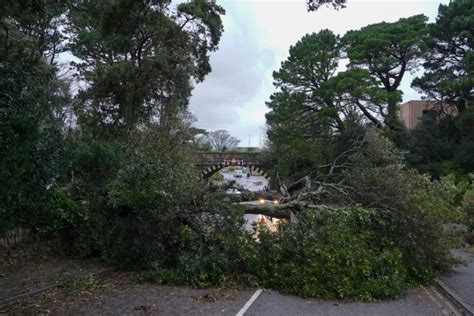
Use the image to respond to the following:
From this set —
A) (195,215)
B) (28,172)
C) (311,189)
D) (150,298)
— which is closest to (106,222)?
(195,215)

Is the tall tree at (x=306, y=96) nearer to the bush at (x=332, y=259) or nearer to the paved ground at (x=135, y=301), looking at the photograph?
the bush at (x=332, y=259)

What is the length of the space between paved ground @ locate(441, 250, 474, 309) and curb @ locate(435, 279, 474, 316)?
10 centimetres

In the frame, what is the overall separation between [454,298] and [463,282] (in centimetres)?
168

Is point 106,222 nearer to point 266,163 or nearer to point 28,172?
point 28,172

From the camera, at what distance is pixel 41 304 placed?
6859 millimetres

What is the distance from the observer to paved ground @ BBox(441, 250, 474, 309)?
8.16 metres

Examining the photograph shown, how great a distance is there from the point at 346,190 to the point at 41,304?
7.27 meters

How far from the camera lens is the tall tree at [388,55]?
27.5 meters

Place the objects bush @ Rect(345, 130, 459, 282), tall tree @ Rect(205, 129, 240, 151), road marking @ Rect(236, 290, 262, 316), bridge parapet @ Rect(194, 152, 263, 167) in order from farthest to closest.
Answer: tall tree @ Rect(205, 129, 240, 151) → bridge parapet @ Rect(194, 152, 263, 167) → bush @ Rect(345, 130, 459, 282) → road marking @ Rect(236, 290, 262, 316)

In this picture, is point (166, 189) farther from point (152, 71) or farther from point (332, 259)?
point (152, 71)

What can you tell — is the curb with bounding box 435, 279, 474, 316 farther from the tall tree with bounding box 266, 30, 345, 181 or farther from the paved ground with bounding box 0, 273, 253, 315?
the tall tree with bounding box 266, 30, 345, 181

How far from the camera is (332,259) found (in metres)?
8.05

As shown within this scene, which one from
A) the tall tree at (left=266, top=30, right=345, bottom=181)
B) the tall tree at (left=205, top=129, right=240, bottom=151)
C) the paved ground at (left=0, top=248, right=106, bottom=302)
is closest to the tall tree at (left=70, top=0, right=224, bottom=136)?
the paved ground at (left=0, top=248, right=106, bottom=302)

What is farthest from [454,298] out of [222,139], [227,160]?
[222,139]
